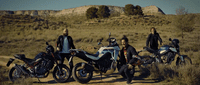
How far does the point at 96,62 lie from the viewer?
5.60 meters

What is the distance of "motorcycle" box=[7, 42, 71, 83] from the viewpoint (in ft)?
17.6

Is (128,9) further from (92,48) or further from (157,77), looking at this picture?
(157,77)

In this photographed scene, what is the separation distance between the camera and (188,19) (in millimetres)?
22016

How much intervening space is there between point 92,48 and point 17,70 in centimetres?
809

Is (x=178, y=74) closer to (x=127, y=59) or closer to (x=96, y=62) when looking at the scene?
(x=127, y=59)

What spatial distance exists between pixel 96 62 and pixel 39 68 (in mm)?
1856

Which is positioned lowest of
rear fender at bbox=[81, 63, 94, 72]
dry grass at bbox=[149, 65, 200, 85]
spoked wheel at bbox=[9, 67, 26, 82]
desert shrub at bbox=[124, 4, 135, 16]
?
dry grass at bbox=[149, 65, 200, 85]

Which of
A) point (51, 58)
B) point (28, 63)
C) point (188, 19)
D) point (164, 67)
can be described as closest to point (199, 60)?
point (164, 67)

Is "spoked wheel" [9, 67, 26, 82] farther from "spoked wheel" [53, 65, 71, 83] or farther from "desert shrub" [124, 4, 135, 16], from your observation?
"desert shrub" [124, 4, 135, 16]

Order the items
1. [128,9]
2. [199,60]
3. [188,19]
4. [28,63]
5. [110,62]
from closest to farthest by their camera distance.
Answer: [28,63] → [110,62] → [199,60] → [188,19] → [128,9]

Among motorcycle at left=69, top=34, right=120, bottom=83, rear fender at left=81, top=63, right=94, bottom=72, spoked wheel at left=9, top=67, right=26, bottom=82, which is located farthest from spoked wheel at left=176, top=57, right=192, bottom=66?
spoked wheel at left=9, top=67, right=26, bottom=82

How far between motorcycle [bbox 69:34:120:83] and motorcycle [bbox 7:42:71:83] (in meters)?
0.52

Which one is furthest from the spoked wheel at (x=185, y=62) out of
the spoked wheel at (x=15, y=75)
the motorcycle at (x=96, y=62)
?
the spoked wheel at (x=15, y=75)

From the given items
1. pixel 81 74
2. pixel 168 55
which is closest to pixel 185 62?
pixel 168 55
